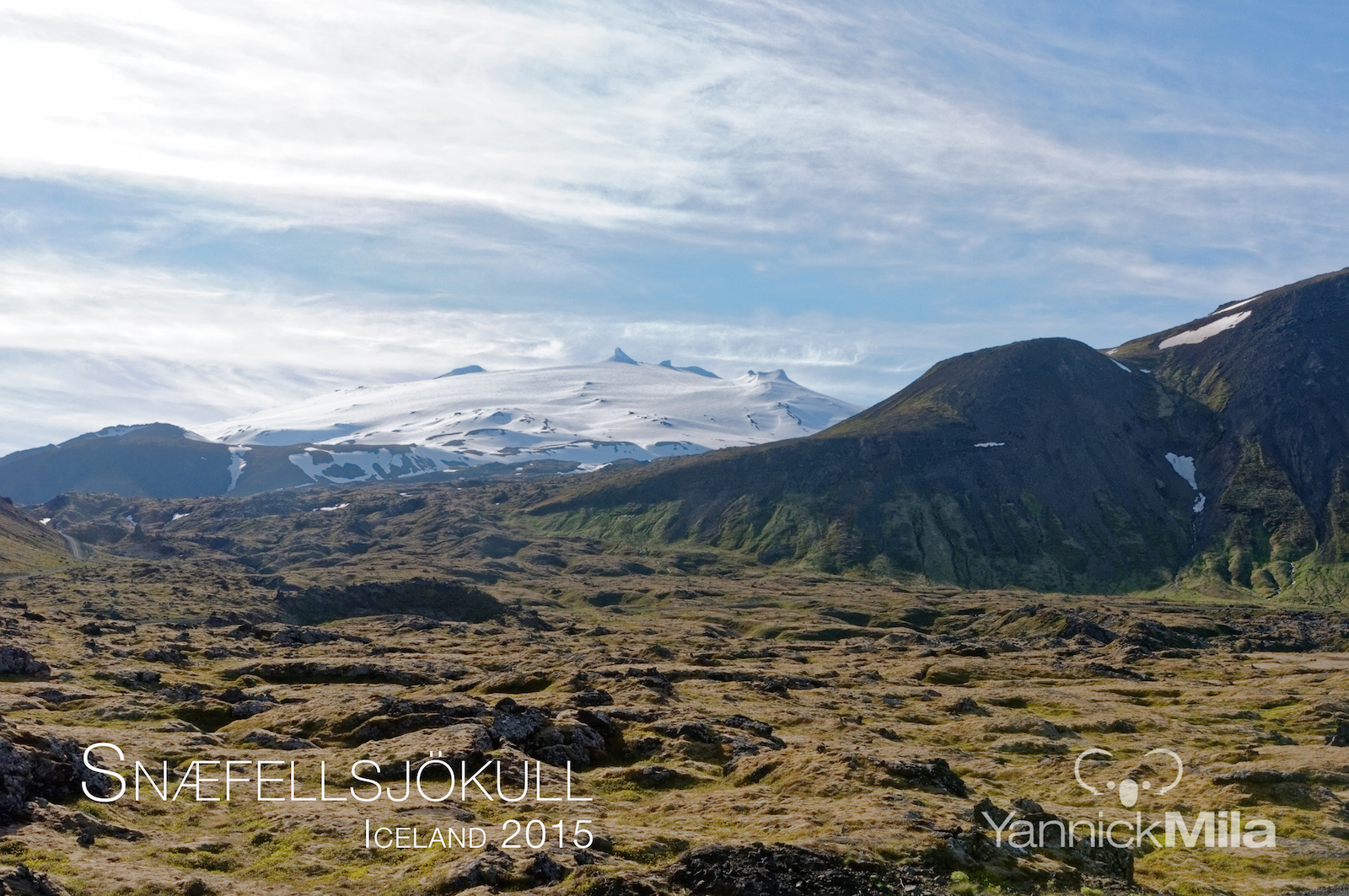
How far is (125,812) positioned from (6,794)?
17.6 feet

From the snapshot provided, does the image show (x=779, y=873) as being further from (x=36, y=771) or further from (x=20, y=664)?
(x=20, y=664)

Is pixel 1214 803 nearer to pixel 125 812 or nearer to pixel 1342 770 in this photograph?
pixel 1342 770

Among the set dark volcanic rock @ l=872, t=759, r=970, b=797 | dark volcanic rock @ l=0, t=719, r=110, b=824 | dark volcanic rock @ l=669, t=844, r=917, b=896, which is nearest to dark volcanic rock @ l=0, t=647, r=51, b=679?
dark volcanic rock @ l=0, t=719, r=110, b=824

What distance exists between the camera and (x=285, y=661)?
4045 inches

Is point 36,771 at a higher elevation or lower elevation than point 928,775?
higher

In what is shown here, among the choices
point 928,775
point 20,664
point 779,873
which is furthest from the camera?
point 20,664

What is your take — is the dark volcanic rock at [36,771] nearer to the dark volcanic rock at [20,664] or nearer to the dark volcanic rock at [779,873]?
the dark volcanic rock at [779,873]

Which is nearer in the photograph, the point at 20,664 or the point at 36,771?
the point at 36,771

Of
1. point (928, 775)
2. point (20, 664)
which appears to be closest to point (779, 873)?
point (928, 775)

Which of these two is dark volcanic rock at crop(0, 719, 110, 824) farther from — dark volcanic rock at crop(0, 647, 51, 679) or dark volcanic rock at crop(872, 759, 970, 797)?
dark volcanic rock at crop(872, 759, 970, 797)

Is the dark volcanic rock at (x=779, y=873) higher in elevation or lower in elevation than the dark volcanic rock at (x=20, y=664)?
lower

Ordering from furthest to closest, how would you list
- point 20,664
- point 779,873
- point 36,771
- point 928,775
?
point 20,664 → point 928,775 → point 36,771 → point 779,873

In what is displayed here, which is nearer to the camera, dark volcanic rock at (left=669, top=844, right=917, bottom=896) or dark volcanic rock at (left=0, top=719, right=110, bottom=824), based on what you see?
dark volcanic rock at (left=669, top=844, right=917, bottom=896)

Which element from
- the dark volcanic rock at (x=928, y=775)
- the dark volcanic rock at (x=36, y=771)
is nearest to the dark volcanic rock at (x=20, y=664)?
the dark volcanic rock at (x=36, y=771)
